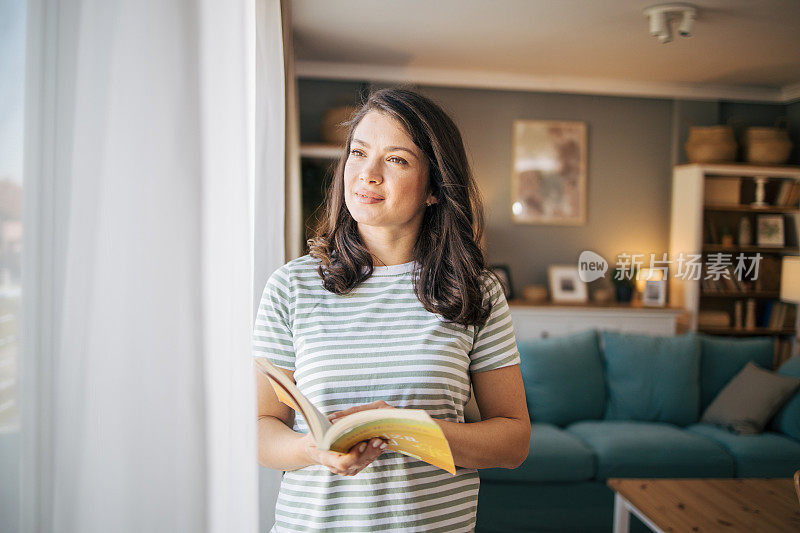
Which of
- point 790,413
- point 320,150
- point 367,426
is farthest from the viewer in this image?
point 320,150

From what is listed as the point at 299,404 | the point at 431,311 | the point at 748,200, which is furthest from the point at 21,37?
the point at 748,200

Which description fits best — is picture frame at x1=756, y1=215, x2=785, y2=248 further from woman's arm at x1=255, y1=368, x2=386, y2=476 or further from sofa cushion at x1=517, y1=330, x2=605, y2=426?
woman's arm at x1=255, y1=368, x2=386, y2=476

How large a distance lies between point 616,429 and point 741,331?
1283 millimetres

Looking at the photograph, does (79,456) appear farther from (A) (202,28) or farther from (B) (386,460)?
(B) (386,460)

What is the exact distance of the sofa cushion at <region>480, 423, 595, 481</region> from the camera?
8.18ft

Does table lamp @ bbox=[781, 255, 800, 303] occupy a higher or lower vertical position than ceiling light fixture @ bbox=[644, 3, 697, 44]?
lower

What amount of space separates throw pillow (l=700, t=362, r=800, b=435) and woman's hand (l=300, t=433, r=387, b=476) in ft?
8.87

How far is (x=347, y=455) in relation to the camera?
27.6 inches

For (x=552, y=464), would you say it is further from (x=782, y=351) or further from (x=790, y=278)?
(x=782, y=351)

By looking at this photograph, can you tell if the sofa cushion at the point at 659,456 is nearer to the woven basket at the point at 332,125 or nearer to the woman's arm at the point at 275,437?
the woman's arm at the point at 275,437

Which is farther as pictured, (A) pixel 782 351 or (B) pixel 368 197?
(A) pixel 782 351

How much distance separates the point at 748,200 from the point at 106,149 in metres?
3.36

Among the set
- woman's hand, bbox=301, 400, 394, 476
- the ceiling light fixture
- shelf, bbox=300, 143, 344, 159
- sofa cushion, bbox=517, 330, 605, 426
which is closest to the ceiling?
the ceiling light fixture

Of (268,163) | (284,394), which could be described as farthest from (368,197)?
(268,163)
